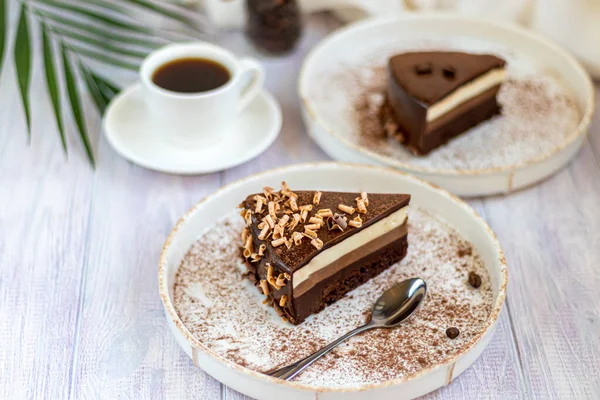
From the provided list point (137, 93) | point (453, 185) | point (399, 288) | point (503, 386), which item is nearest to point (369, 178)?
point (453, 185)

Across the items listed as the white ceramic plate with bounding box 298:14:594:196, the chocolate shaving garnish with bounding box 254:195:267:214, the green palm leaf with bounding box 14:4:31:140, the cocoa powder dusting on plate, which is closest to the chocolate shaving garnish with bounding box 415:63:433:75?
the white ceramic plate with bounding box 298:14:594:196

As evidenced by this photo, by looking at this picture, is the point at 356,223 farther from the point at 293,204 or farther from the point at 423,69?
the point at 423,69

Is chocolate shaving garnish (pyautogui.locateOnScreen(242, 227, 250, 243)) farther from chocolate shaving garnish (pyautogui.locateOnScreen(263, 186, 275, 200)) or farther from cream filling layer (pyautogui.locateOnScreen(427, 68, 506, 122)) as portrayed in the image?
cream filling layer (pyautogui.locateOnScreen(427, 68, 506, 122))

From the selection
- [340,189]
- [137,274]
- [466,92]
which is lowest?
[137,274]

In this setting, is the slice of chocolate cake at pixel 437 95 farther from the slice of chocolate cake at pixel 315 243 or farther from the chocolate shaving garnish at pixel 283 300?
the chocolate shaving garnish at pixel 283 300

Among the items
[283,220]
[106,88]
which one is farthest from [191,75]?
[283,220]

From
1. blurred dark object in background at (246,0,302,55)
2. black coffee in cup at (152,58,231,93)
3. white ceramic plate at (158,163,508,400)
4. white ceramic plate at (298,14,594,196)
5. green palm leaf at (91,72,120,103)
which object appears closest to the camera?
white ceramic plate at (158,163,508,400)
